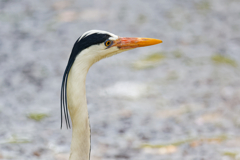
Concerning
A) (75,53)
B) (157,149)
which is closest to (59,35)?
(157,149)

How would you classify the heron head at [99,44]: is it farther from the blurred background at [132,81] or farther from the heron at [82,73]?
the blurred background at [132,81]

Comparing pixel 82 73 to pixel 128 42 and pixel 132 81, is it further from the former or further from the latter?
pixel 132 81

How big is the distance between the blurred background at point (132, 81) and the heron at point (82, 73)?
119 cm

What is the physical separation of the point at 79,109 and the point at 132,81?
8.64 ft

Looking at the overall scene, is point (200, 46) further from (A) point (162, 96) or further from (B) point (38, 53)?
(B) point (38, 53)

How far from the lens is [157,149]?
12.3ft

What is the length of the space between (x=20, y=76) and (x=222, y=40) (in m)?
3.34

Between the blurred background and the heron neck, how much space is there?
1153mm

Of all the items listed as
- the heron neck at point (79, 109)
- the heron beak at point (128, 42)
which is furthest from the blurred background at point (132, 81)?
the heron beak at point (128, 42)

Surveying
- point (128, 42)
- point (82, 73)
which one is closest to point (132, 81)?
point (128, 42)

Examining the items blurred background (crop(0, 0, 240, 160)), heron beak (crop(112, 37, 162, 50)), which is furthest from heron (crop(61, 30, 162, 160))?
blurred background (crop(0, 0, 240, 160))

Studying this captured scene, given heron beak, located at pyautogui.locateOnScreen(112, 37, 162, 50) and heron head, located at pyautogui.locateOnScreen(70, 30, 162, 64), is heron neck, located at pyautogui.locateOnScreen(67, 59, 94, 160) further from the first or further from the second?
heron beak, located at pyautogui.locateOnScreen(112, 37, 162, 50)

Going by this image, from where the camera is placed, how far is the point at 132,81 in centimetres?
501

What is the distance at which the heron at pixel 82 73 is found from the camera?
2352 millimetres
